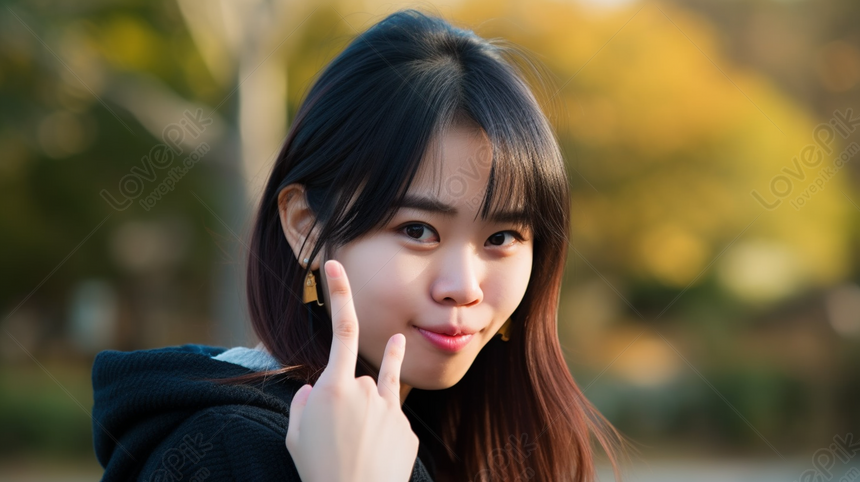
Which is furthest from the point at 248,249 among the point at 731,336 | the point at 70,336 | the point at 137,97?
the point at 70,336

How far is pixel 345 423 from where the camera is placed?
4.30ft

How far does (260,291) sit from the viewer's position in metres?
1.79

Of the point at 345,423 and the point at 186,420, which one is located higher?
the point at 345,423

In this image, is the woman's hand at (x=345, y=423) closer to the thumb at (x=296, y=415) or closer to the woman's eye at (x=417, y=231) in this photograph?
the thumb at (x=296, y=415)

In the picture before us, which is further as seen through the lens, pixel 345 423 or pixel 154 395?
pixel 154 395

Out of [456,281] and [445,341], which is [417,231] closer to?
[456,281]

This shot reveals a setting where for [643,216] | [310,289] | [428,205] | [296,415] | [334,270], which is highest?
[428,205]

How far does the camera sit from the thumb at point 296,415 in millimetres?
1341

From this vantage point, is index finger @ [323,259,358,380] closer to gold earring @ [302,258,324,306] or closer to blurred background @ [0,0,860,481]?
gold earring @ [302,258,324,306]

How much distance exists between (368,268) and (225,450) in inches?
16.5

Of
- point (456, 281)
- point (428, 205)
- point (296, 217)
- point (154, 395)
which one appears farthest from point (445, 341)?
point (154, 395)

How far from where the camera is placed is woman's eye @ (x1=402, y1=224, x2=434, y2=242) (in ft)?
5.16

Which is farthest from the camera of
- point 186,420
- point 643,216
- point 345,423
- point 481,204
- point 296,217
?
point 643,216

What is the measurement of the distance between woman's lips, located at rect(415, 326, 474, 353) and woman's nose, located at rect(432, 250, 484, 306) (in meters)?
0.08
